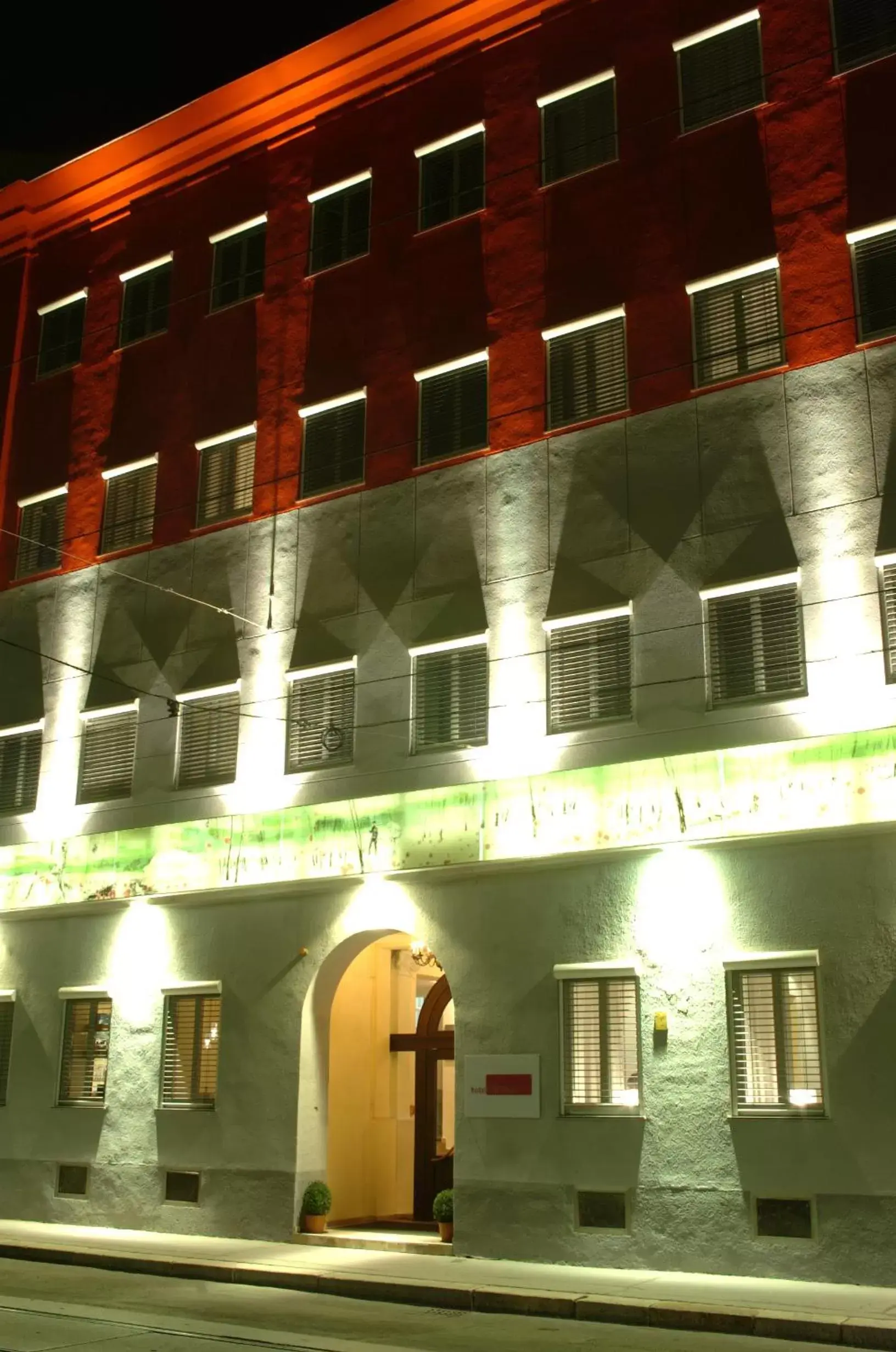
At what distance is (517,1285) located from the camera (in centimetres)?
1476

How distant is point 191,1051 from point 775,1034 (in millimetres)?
8923

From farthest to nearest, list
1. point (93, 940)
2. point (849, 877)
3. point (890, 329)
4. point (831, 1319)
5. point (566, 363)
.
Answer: point (93, 940), point (566, 363), point (890, 329), point (849, 877), point (831, 1319)

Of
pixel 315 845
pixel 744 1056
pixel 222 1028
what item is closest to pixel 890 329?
pixel 744 1056

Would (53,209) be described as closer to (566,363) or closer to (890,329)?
(566,363)

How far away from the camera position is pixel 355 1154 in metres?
20.0

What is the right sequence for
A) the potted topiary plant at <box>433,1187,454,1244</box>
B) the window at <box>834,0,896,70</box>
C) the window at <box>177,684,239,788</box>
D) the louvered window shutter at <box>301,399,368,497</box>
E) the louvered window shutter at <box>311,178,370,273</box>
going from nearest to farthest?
the potted topiary plant at <box>433,1187,454,1244</box>
the window at <box>834,0,896,70</box>
the window at <box>177,684,239,788</box>
the louvered window shutter at <box>301,399,368,497</box>
the louvered window shutter at <box>311,178,370,273</box>

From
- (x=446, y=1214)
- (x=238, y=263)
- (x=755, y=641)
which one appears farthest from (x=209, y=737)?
(x=755, y=641)

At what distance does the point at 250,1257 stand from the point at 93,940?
6470mm

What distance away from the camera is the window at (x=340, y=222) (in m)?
22.6

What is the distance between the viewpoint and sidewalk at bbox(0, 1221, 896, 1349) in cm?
1280

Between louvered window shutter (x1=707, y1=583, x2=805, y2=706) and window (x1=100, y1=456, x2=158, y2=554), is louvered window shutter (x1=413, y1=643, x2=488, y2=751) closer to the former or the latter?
louvered window shutter (x1=707, y1=583, x2=805, y2=706)

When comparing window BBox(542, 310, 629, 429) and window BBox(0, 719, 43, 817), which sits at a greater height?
window BBox(542, 310, 629, 429)

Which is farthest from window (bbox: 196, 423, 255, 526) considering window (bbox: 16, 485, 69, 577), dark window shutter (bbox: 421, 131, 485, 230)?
dark window shutter (bbox: 421, 131, 485, 230)

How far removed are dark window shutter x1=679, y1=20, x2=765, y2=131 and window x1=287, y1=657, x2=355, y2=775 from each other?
9311 millimetres
